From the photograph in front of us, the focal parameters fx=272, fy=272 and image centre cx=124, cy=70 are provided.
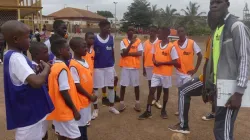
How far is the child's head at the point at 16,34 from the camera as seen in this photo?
2.51 metres

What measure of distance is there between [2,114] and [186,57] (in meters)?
3.99

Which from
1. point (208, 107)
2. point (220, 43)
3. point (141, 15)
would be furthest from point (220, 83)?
point (141, 15)

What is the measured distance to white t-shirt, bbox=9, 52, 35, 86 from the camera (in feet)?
8.00

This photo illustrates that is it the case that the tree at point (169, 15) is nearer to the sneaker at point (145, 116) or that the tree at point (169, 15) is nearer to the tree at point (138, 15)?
the tree at point (138, 15)

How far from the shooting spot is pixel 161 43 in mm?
5449

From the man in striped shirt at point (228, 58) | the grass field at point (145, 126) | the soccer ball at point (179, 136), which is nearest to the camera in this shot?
the man in striped shirt at point (228, 58)

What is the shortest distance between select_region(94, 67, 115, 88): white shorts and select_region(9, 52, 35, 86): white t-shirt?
10.1 ft

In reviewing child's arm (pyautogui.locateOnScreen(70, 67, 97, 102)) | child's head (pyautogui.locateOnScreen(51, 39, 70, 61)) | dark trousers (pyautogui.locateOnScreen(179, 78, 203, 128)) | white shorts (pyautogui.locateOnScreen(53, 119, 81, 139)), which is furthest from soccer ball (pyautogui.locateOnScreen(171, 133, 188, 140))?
child's head (pyautogui.locateOnScreen(51, 39, 70, 61))

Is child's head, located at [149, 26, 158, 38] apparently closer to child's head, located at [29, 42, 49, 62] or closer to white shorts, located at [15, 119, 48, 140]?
child's head, located at [29, 42, 49, 62]

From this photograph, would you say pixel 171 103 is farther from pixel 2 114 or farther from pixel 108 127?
pixel 2 114

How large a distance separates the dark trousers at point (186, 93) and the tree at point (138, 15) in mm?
52164

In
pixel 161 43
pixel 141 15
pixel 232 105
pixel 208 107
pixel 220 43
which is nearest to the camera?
pixel 232 105

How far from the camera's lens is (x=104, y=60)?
5.57m

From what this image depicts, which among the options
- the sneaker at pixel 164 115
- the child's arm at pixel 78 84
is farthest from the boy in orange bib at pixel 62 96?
the sneaker at pixel 164 115
